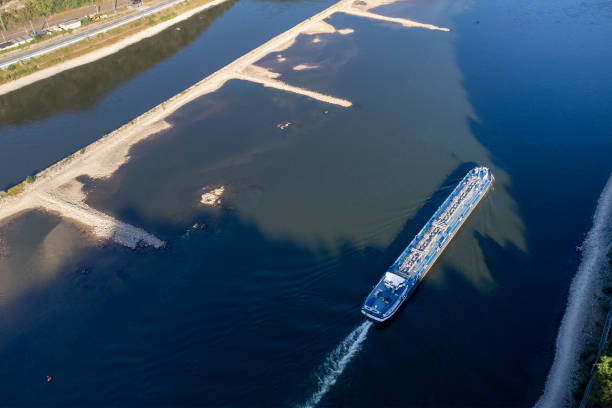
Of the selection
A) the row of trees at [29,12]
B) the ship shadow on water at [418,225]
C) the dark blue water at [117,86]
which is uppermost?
the row of trees at [29,12]

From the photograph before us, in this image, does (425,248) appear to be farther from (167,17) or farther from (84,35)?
Answer: (167,17)

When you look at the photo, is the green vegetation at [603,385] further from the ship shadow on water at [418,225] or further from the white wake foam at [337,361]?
the white wake foam at [337,361]

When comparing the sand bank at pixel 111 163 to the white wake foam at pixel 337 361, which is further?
the sand bank at pixel 111 163

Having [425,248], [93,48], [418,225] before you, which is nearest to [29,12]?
[93,48]

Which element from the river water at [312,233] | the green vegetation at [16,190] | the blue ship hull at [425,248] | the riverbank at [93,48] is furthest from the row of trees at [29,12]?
the blue ship hull at [425,248]

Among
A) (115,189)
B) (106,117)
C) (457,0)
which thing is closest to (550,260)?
(115,189)

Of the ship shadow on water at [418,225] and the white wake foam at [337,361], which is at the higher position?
the ship shadow on water at [418,225]

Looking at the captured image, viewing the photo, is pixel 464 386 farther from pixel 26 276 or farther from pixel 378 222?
pixel 26 276
